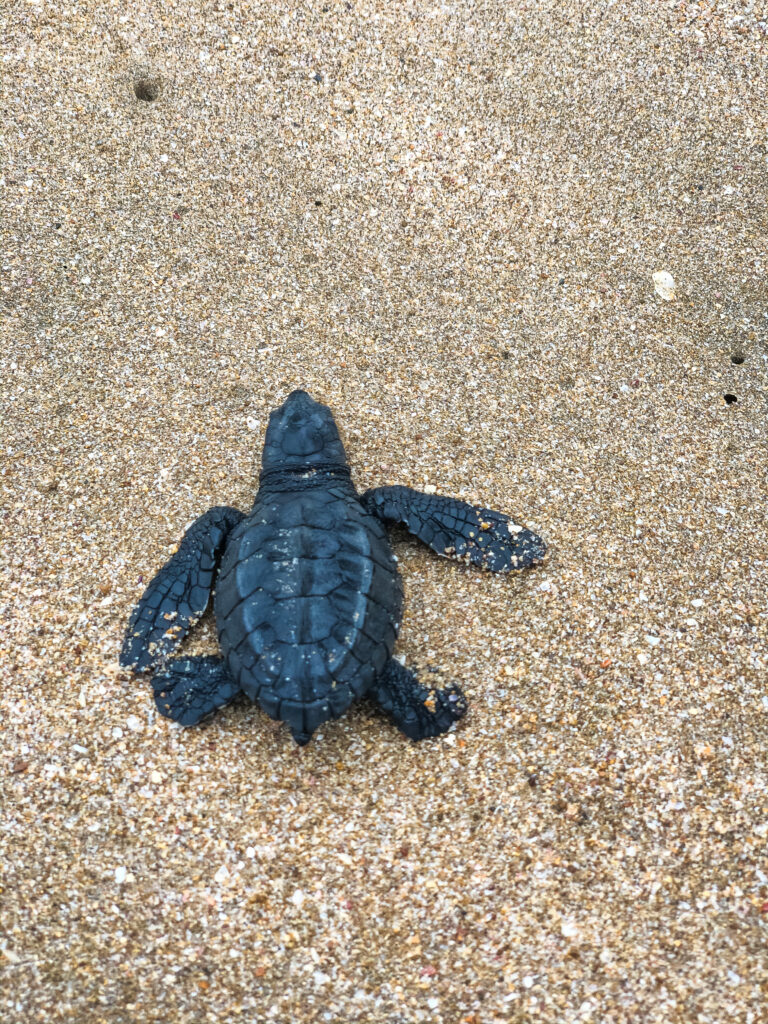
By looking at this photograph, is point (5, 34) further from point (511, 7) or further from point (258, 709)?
point (258, 709)

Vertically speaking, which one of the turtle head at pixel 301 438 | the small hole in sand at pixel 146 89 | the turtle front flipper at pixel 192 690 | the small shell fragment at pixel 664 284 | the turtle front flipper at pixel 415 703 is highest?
the small hole in sand at pixel 146 89

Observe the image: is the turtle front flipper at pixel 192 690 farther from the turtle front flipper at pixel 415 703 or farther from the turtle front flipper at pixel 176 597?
the turtle front flipper at pixel 415 703

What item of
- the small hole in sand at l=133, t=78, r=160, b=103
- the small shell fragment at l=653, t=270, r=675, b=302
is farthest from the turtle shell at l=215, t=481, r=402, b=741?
the small hole in sand at l=133, t=78, r=160, b=103

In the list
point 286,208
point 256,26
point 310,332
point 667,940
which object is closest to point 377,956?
point 667,940

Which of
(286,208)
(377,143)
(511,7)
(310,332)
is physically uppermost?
(511,7)

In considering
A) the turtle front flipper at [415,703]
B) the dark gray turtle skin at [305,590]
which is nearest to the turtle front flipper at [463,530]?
the dark gray turtle skin at [305,590]

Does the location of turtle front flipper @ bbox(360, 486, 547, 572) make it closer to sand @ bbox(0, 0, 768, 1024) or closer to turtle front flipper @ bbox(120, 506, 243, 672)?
sand @ bbox(0, 0, 768, 1024)

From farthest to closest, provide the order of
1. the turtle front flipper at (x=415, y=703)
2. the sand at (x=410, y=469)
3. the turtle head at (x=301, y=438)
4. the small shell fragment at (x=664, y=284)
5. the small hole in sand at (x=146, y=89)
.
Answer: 1. the small hole in sand at (x=146, y=89)
2. the small shell fragment at (x=664, y=284)
3. the turtle head at (x=301, y=438)
4. the turtle front flipper at (x=415, y=703)
5. the sand at (x=410, y=469)
